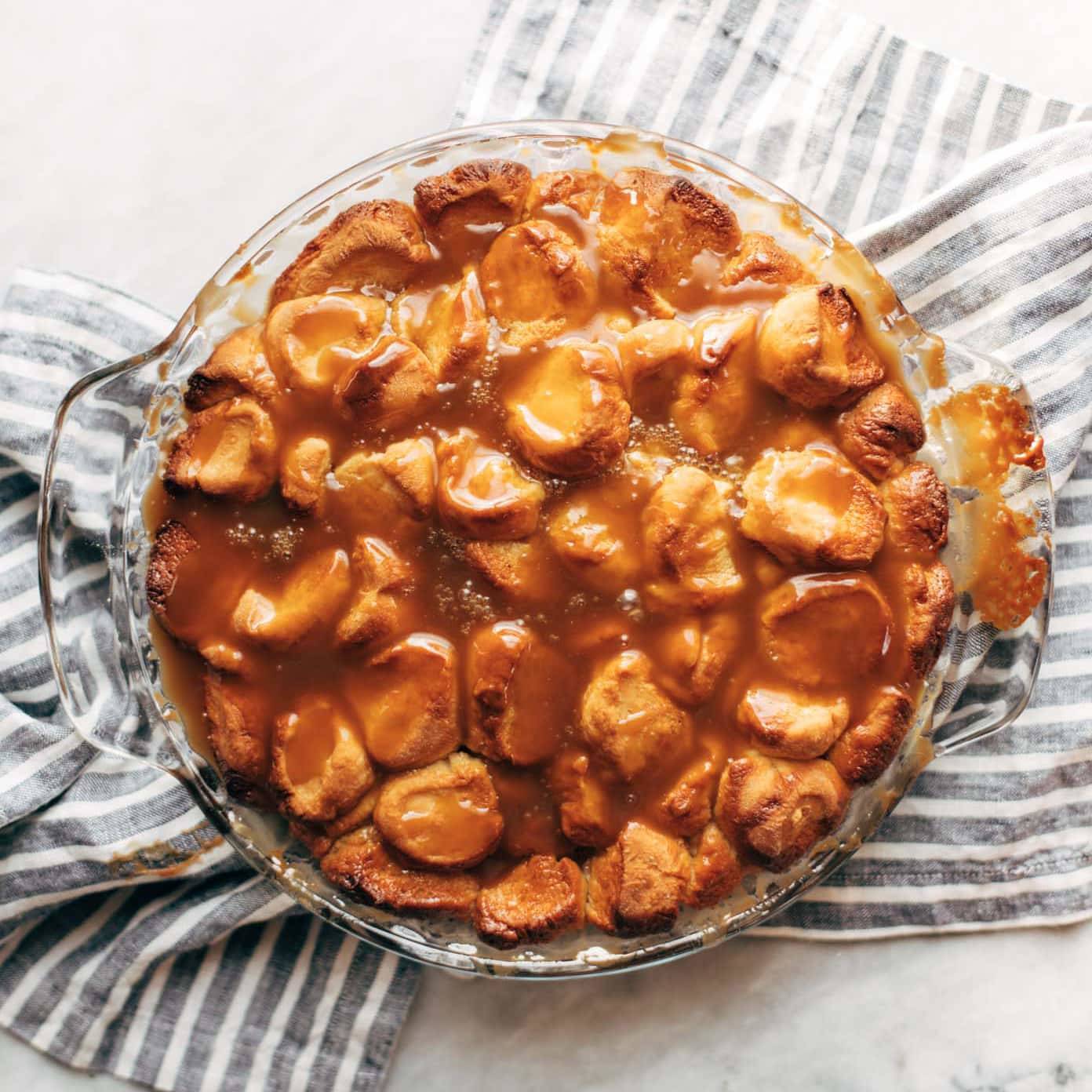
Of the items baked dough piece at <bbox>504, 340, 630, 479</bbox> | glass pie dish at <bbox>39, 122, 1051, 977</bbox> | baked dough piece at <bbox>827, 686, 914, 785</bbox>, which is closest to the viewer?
baked dough piece at <bbox>504, 340, 630, 479</bbox>

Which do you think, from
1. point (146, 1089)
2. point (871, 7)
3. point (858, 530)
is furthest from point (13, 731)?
point (871, 7)

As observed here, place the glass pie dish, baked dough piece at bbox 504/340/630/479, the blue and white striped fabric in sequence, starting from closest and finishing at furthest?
baked dough piece at bbox 504/340/630/479
the glass pie dish
the blue and white striped fabric

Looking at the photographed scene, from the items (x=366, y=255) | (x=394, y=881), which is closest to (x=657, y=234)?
(x=366, y=255)

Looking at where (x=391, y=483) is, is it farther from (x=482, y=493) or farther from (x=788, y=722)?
(x=788, y=722)

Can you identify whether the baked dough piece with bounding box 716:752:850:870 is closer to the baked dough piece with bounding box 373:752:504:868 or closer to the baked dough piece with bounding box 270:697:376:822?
the baked dough piece with bounding box 373:752:504:868

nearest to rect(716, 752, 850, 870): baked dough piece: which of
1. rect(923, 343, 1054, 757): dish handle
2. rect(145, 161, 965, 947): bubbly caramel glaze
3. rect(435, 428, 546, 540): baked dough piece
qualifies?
rect(145, 161, 965, 947): bubbly caramel glaze

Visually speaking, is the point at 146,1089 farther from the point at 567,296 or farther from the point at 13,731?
the point at 567,296

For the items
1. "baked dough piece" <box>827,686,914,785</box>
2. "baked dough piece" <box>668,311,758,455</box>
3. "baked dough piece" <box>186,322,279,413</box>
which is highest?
"baked dough piece" <box>668,311,758,455</box>

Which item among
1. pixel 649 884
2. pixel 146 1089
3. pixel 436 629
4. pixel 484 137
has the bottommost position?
pixel 146 1089
